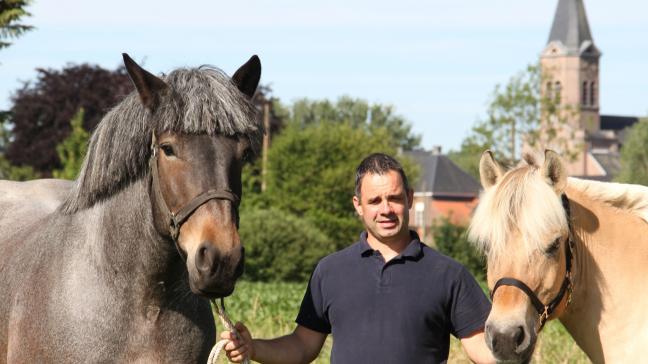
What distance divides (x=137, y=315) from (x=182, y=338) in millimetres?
248

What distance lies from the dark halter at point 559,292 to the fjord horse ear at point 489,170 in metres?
0.35

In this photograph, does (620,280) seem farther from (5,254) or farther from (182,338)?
(5,254)

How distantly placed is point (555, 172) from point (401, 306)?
106 centimetres

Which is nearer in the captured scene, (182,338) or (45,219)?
(182,338)

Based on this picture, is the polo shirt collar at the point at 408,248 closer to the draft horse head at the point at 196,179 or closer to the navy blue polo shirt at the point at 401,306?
the navy blue polo shirt at the point at 401,306

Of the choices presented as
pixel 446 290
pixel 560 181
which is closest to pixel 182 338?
pixel 446 290

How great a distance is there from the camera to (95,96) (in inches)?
2023

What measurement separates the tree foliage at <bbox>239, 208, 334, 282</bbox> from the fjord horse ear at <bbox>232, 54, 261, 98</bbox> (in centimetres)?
3288

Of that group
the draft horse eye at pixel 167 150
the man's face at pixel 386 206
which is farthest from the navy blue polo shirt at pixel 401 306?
the draft horse eye at pixel 167 150

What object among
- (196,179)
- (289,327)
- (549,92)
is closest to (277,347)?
(196,179)

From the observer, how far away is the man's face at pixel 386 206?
4.75 m

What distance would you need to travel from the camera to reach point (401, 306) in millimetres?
4754

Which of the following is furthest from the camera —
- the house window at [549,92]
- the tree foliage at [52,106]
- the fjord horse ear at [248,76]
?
the tree foliage at [52,106]

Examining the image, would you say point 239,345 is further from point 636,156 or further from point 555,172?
point 636,156
